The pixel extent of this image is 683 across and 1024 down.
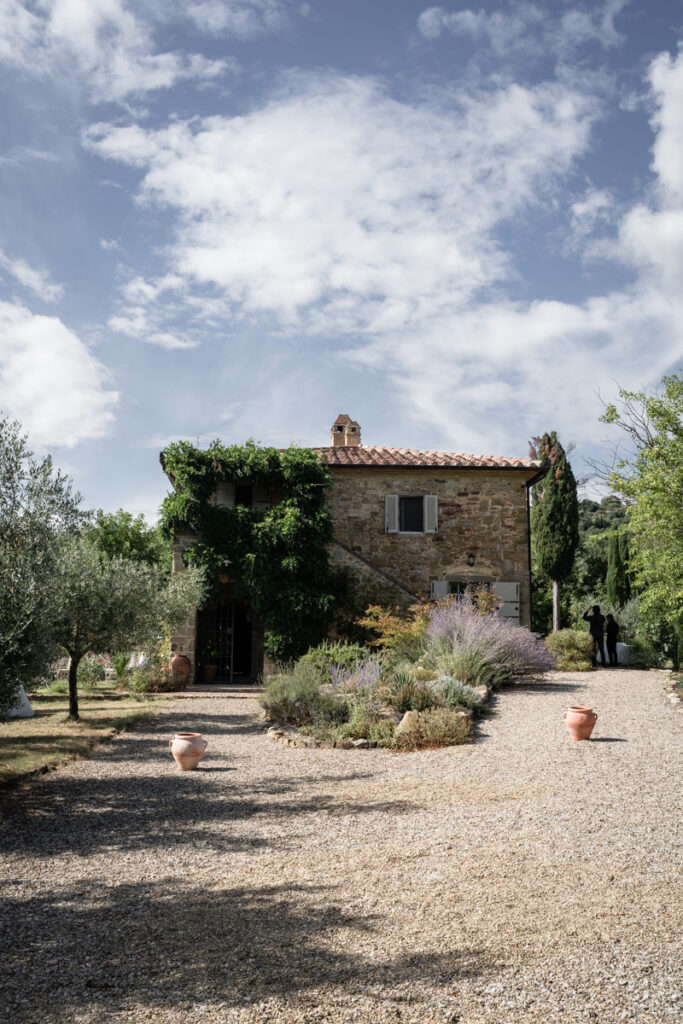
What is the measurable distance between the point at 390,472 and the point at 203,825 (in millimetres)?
12823

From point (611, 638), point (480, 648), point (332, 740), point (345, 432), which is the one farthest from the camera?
point (345, 432)

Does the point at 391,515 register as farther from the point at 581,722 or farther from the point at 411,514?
the point at 581,722

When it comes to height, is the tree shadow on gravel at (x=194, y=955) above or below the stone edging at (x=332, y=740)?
above

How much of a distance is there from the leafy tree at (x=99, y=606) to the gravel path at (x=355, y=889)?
298 centimetres

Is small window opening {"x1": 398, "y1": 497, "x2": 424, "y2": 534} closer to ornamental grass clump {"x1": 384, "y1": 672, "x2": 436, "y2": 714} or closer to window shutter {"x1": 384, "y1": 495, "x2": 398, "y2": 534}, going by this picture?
window shutter {"x1": 384, "y1": 495, "x2": 398, "y2": 534}

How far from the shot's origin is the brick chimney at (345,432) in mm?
21266

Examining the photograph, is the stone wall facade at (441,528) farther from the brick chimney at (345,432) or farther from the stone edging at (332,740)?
the stone edging at (332,740)

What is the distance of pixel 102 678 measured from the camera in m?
17.4

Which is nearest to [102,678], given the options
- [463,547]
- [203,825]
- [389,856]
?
[463,547]

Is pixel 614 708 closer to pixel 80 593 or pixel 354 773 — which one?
pixel 354 773

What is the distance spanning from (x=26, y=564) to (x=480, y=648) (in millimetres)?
7030

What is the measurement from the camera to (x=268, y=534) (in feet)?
53.2

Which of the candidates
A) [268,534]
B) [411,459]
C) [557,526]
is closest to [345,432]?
[411,459]

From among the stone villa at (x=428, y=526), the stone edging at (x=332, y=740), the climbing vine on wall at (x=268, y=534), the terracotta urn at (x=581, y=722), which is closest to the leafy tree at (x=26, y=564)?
the stone edging at (x=332, y=740)
